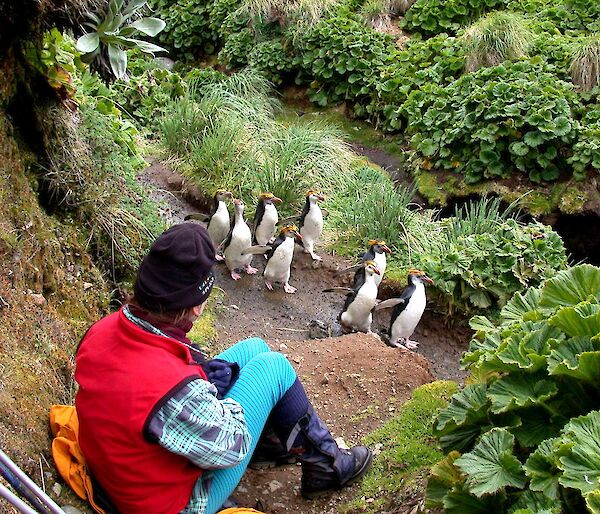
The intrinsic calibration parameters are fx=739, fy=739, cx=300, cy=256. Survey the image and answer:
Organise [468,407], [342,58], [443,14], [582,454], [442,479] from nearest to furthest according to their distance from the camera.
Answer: [582,454] < [442,479] < [468,407] < [342,58] < [443,14]

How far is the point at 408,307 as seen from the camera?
6.35 metres

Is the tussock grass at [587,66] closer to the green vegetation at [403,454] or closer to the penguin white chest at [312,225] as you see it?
the penguin white chest at [312,225]

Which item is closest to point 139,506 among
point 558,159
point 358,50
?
point 558,159

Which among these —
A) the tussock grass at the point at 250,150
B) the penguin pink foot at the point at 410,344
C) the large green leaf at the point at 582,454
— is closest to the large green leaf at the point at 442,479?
the large green leaf at the point at 582,454

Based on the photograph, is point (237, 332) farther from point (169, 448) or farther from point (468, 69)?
point (468, 69)

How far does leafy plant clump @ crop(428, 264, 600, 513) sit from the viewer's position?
239 centimetres

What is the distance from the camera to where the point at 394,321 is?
6465mm

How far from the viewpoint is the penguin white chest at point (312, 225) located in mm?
7395

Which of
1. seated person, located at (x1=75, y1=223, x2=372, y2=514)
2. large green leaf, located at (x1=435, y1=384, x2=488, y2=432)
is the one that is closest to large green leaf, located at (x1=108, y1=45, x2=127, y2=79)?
seated person, located at (x1=75, y1=223, x2=372, y2=514)

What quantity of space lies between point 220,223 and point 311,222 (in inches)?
35.7

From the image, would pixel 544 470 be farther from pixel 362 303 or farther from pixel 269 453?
pixel 362 303

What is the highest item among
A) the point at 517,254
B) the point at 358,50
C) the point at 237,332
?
the point at 358,50

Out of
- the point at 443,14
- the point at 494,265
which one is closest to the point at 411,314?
the point at 494,265

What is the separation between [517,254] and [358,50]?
532 cm
